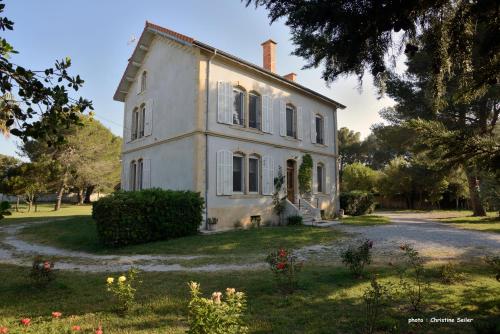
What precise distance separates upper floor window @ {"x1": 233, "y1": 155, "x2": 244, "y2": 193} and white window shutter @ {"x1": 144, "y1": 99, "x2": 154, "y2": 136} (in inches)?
196

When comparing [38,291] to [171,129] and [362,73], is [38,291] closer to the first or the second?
[362,73]

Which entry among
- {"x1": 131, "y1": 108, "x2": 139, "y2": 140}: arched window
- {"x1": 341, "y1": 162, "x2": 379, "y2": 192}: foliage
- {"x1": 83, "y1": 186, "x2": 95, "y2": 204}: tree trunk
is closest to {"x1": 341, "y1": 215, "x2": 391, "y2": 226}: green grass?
{"x1": 131, "y1": 108, "x2": 139, "y2": 140}: arched window

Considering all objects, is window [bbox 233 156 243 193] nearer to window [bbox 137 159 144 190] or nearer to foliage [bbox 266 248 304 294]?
window [bbox 137 159 144 190]

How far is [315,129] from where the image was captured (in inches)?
797

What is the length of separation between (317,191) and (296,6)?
17.4m

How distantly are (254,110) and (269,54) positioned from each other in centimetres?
549

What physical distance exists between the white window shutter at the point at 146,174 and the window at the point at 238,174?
4569mm

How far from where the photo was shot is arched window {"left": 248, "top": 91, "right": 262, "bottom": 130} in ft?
54.3

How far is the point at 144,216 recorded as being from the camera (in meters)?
11.2

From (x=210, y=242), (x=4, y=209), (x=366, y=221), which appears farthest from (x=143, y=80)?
(x=4, y=209)

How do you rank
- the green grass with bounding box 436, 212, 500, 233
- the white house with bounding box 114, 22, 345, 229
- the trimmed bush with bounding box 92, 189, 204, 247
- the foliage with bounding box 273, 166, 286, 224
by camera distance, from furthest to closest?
the foliage with bounding box 273, 166, 286, 224 < the green grass with bounding box 436, 212, 500, 233 < the white house with bounding box 114, 22, 345, 229 < the trimmed bush with bounding box 92, 189, 204, 247

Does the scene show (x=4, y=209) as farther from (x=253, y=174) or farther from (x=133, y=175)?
(x=133, y=175)

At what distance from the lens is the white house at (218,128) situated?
47.2 feet

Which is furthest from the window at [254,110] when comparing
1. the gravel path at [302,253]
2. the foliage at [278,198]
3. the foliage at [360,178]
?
the foliage at [360,178]
